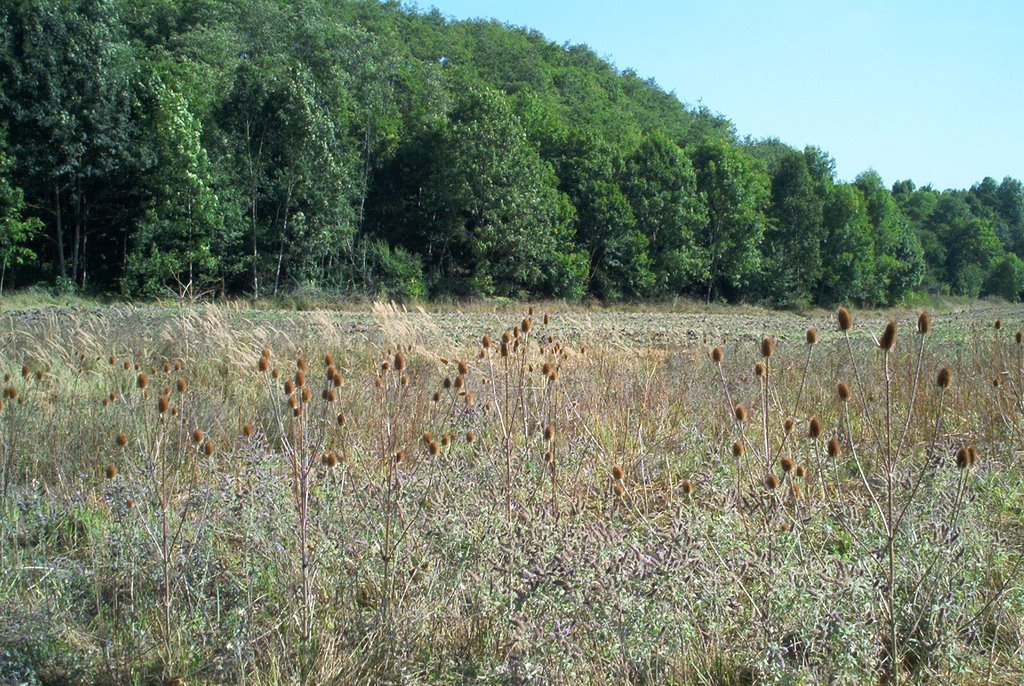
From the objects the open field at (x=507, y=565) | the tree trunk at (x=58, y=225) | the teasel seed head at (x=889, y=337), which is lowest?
the open field at (x=507, y=565)

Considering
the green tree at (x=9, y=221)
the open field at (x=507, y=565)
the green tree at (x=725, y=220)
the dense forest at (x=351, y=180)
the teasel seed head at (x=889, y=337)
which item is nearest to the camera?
the teasel seed head at (x=889, y=337)

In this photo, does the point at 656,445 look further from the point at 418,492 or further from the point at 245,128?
the point at 245,128

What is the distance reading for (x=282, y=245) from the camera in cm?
3173

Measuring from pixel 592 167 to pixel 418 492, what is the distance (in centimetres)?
3866

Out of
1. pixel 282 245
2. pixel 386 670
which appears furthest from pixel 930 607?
pixel 282 245

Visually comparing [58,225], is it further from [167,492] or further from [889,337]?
[889,337]

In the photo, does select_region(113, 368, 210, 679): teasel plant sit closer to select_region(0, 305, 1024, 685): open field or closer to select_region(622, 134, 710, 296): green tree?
select_region(0, 305, 1024, 685): open field

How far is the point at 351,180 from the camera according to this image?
3456 centimetres

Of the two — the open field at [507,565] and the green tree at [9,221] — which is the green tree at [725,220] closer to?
the green tree at [9,221]

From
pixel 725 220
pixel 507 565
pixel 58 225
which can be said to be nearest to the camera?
pixel 507 565

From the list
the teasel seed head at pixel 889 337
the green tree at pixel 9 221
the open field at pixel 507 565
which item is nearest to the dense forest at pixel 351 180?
the green tree at pixel 9 221

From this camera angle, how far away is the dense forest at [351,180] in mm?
26953

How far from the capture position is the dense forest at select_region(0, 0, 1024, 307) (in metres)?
27.0

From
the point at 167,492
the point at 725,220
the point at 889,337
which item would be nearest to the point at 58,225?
the point at 167,492
